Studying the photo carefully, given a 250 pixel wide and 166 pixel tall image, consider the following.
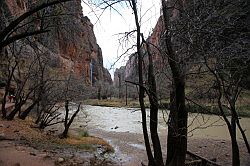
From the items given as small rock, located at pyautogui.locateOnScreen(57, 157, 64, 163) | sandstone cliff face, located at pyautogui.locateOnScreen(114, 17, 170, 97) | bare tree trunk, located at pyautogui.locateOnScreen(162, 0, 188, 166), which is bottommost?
small rock, located at pyautogui.locateOnScreen(57, 157, 64, 163)

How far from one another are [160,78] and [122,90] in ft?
273

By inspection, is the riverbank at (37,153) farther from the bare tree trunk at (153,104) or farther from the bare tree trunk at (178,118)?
the bare tree trunk at (178,118)

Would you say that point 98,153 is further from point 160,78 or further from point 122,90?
point 122,90

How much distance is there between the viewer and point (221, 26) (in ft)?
24.2

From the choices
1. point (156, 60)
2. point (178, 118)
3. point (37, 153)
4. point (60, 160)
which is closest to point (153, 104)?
point (178, 118)

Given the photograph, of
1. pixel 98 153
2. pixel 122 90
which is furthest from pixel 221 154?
pixel 122 90

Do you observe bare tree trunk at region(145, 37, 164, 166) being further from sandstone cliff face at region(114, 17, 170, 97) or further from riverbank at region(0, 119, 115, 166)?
riverbank at region(0, 119, 115, 166)

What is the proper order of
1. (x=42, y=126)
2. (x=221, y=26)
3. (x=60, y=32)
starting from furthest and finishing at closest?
(x=42, y=126), (x=60, y=32), (x=221, y=26)

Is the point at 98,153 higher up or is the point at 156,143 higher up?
the point at 156,143

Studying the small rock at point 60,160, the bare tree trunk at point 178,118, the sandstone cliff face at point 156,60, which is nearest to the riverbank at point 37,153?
the small rock at point 60,160

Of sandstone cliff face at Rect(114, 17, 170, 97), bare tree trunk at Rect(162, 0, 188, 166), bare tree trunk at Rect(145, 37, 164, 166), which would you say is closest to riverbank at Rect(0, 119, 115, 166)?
bare tree trunk at Rect(145, 37, 164, 166)

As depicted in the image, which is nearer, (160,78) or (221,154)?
(160,78)

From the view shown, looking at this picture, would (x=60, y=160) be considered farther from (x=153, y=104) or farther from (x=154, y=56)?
(x=154, y=56)

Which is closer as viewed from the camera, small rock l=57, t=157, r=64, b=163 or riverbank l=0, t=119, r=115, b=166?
riverbank l=0, t=119, r=115, b=166
